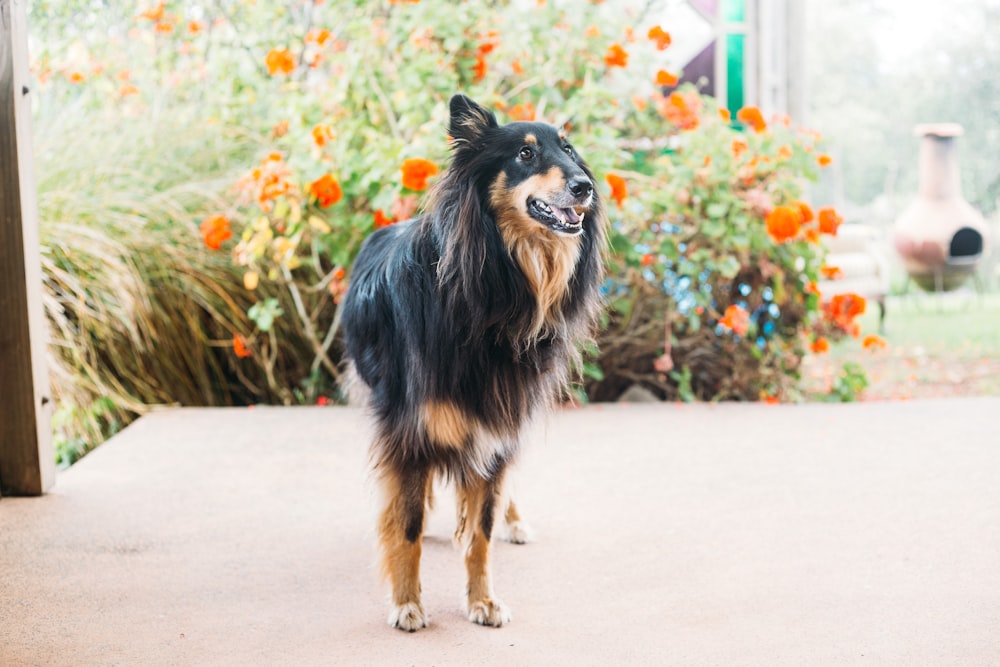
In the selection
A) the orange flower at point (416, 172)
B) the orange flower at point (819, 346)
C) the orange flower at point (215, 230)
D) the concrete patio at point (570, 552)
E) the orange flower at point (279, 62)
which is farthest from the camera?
the orange flower at point (819, 346)

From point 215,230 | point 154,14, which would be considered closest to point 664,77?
point 215,230

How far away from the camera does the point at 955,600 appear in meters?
2.44

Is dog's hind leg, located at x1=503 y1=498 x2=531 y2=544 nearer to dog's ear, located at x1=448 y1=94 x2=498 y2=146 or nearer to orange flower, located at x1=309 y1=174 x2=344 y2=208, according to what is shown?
dog's ear, located at x1=448 y1=94 x2=498 y2=146

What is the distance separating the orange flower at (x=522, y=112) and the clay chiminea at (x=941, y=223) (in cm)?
420

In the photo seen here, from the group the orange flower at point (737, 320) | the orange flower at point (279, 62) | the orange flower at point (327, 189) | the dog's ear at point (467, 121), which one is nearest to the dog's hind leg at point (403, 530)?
the dog's ear at point (467, 121)

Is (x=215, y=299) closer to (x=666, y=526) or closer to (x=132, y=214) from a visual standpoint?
(x=132, y=214)

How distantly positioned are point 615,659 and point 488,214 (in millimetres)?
1055

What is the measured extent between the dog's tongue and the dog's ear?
276mm

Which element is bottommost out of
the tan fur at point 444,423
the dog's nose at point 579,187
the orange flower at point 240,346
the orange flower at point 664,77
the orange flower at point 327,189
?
the orange flower at point 240,346

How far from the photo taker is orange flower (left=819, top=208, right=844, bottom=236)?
4656 mm

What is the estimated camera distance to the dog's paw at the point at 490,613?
238cm

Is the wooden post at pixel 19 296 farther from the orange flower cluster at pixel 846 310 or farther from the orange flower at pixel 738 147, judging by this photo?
the orange flower cluster at pixel 846 310

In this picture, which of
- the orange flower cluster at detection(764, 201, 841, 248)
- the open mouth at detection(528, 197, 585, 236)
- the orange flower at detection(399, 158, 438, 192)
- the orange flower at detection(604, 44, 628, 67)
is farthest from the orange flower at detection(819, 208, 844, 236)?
the open mouth at detection(528, 197, 585, 236)

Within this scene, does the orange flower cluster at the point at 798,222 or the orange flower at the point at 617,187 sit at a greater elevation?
the orange flower at the point at 617,187
